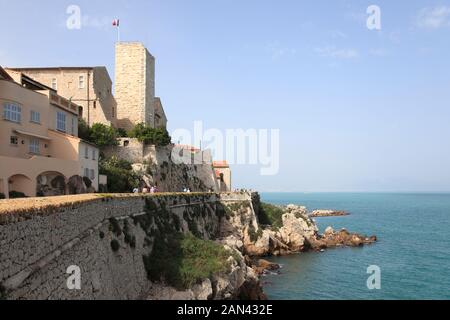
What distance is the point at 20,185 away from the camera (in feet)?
77.6

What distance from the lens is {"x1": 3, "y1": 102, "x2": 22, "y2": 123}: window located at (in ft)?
82.0

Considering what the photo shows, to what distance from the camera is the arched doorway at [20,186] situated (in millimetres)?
23056

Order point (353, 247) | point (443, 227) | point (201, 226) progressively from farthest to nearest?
point (443, 227) < point (353, 247) < point (201, 226)

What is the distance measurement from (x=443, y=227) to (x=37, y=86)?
255 ft

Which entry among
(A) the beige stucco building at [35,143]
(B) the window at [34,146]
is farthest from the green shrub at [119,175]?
(B) the window at [34,146]

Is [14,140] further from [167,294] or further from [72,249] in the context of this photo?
[72,249]

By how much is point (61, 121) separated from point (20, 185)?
9.46m

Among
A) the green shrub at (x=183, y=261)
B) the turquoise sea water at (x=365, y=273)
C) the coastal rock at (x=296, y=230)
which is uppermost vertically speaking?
the green shrub at (x=183, y=261)

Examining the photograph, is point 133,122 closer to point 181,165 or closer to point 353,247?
point 181,165

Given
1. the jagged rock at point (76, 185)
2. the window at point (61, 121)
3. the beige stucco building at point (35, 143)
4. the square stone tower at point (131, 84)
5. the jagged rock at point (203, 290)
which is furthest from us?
the square stone tower at point (131, 84)

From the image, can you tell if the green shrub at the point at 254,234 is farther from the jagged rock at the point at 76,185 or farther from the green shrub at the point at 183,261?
the jagged rock at the point at 76,185

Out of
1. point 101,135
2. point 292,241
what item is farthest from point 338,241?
point 101,135

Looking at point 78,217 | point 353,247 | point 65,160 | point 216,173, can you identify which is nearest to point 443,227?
point 353,247

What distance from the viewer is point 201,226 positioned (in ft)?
128
